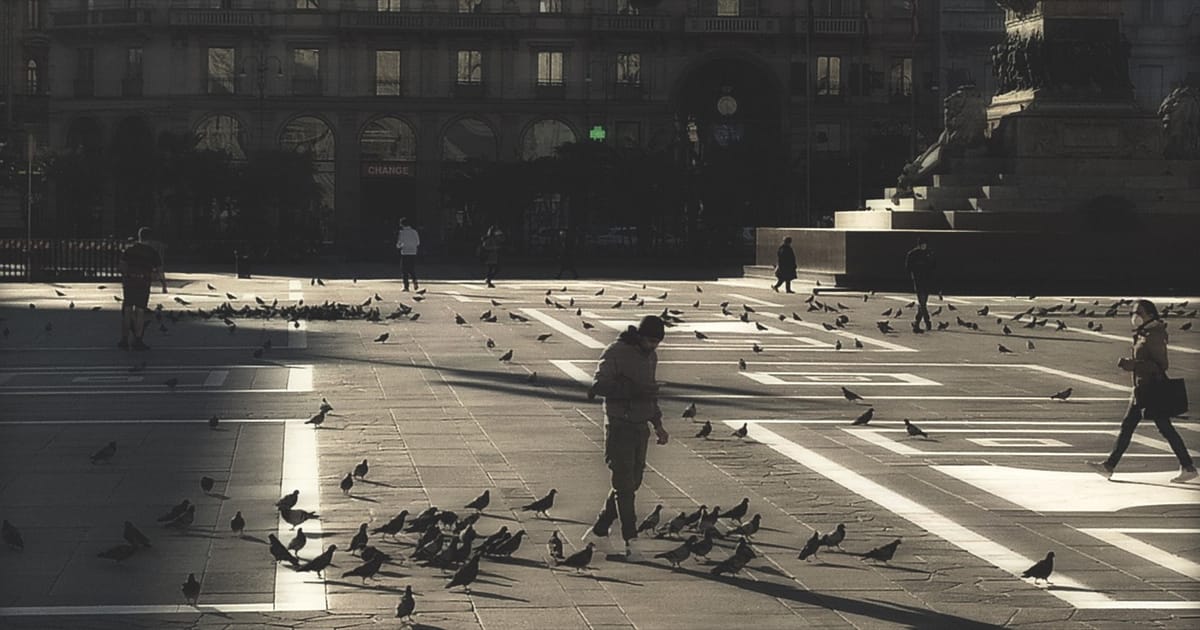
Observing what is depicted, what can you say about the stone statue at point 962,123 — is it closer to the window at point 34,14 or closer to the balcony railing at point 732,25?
the balcony railing at point 732,25

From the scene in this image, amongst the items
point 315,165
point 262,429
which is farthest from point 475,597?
point 315,165

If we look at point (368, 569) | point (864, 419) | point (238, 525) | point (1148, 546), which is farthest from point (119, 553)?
point (864, 419)

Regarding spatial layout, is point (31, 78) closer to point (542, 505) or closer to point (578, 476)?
point (578, 476)

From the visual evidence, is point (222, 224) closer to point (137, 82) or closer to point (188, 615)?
point (137, 82)

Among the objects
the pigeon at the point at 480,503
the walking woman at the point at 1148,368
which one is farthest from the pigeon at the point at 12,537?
the walking woman at the point at 1148,368

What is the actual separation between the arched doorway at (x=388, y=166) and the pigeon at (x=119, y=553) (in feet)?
256

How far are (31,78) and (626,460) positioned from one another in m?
99.9

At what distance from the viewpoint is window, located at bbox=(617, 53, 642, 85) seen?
9100cm

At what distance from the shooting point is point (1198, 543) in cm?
1230

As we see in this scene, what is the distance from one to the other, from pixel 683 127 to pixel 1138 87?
20.6 m

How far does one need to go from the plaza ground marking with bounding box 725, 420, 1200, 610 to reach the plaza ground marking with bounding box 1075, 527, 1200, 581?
722 millimetres

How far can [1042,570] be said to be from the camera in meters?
10.8

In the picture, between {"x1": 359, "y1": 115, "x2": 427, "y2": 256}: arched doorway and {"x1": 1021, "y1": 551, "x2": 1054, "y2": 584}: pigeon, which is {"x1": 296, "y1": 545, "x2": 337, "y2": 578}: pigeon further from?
{"x1": 359, "y1": 115, "x2": 427, "y2": 256}: arched doorway

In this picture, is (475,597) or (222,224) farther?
(222,224)
